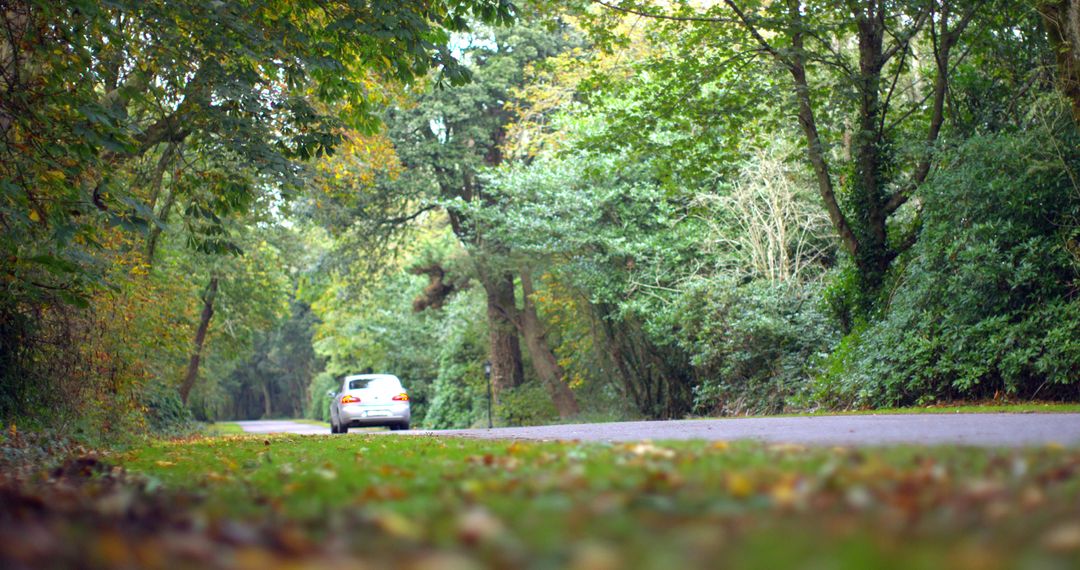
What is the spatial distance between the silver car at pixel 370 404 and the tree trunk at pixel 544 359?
7.08 m

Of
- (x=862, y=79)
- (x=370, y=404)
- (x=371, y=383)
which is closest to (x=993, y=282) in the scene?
(x=862, y=79)

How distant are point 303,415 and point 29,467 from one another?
8887 cm

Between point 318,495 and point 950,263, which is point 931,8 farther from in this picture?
point 318,495

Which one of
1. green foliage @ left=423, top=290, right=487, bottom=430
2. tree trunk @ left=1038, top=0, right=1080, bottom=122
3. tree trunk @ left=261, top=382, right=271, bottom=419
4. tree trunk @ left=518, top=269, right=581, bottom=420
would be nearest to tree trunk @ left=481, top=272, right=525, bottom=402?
tree trunk @ left=518, top=269, right=581, bottom=420

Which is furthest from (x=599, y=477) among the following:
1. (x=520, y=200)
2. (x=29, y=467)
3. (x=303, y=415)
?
(x=303, y=415)

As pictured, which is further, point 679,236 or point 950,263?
point 679,236

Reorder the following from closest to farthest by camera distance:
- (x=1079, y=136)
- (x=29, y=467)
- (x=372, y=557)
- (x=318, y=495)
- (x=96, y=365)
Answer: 1. (x=372, y=557)
2. (x=318, y=495)
3. (x=29, y=467)
4. (x=1079, y=136)
5. (x=96, y=365)

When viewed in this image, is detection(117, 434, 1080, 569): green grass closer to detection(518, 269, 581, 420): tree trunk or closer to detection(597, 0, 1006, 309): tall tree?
detection(597, 0, 1006, 309): tall tree

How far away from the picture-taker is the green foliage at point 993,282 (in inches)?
619

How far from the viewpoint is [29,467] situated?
10141mm

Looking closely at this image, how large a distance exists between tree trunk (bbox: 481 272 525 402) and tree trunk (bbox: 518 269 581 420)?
0.65 meters

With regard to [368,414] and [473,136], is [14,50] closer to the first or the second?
[368,414]

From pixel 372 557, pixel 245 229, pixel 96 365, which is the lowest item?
pixel 372 557

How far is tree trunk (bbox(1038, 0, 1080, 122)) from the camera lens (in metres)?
15.3
